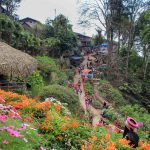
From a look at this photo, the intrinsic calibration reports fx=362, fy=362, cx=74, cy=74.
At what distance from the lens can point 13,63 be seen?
2014 cm

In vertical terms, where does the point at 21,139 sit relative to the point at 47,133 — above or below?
above

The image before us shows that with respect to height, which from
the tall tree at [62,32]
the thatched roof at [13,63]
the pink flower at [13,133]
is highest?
the tall tree at [62,32]

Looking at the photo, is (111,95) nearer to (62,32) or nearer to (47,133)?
(62,32)

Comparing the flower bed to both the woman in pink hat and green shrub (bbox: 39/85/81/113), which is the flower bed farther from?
green shrub (bbox: 39/85/81/113)

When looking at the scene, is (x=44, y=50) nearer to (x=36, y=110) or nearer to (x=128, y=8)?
(x=128, y=8)

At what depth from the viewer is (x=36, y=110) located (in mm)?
9641

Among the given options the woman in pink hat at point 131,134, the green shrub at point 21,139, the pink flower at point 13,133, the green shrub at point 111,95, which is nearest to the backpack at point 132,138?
the woman in pink hat at point 131,134

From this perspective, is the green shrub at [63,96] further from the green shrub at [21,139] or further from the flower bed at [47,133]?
the green shrub at [21,139]

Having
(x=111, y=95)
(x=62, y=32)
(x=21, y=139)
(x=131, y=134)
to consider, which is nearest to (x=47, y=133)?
(x=21, y=139)

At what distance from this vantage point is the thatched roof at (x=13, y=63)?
19.6 metres

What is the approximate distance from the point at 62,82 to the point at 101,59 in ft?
69.9

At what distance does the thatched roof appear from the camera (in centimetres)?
1956

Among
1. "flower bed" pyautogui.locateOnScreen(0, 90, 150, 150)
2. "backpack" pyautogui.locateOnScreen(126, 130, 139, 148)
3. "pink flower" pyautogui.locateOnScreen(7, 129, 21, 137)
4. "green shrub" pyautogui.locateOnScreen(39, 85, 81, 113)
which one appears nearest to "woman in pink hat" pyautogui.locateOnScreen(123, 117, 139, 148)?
"backpack" pyautogui.locateOnScreen(126, 130, 139, 148)

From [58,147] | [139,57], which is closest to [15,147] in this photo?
[58,147]
